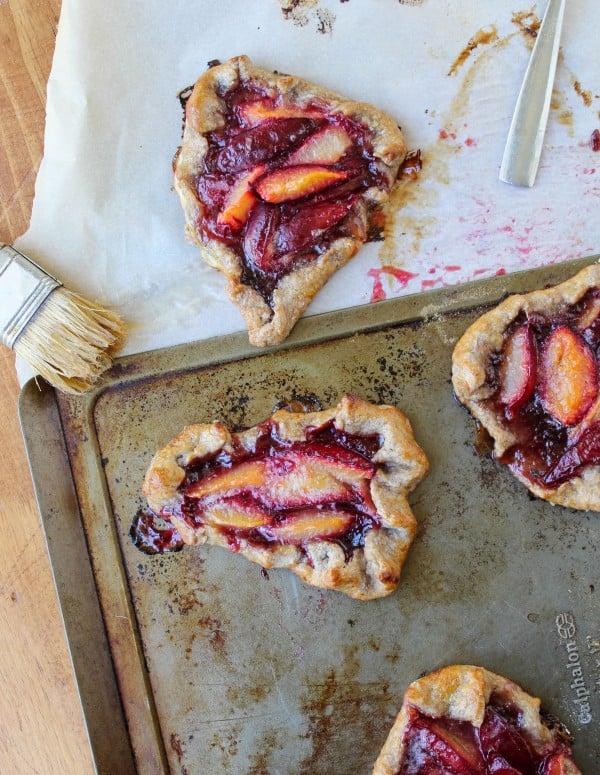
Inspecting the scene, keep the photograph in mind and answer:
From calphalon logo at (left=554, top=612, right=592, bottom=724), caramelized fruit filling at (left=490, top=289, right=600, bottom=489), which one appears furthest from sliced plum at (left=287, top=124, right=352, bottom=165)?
calphalon logo at (left=554, top=612, right=592, bottom=724)

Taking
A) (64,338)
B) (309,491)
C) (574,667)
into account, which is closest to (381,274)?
(309,491)

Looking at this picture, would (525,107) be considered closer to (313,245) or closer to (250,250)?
(313,245)

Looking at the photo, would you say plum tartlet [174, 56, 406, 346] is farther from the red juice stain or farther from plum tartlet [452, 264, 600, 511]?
plum tartlet [452, 264, 600, 511]

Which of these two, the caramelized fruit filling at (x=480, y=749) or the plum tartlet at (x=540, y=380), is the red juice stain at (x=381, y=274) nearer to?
the plum tartlet at (x=540, y=380)

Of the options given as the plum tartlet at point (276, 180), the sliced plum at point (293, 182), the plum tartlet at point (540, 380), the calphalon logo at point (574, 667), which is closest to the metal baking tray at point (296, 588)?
the calphalon logo at point (574, 667)

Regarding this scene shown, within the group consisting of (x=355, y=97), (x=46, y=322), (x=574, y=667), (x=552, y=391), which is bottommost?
(x=574, y=667)

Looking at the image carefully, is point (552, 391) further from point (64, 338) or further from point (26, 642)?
point (26, 642)
